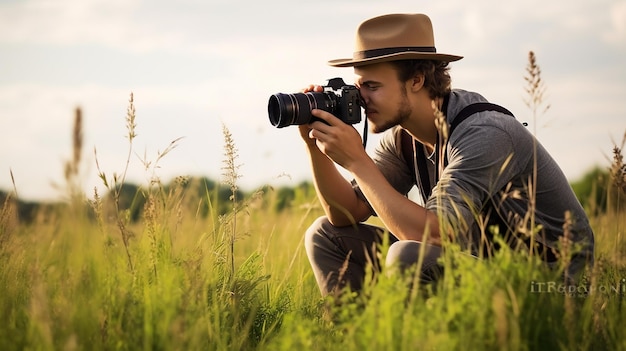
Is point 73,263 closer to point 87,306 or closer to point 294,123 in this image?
point 87,306

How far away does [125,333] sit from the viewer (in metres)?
2.31

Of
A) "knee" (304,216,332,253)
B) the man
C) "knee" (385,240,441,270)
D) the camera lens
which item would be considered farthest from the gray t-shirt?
"knee" (304,216,332,253)

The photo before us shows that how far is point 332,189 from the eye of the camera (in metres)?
3.60

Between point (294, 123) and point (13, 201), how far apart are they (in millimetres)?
1258

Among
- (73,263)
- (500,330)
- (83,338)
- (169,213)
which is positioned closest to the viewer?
(500,330)

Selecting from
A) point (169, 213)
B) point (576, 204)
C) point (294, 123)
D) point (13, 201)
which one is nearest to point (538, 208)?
point (576, 204)

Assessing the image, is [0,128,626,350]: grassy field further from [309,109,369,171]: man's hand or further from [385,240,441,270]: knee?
[309,109,369,171]: man's hand

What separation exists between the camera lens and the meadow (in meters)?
0.29

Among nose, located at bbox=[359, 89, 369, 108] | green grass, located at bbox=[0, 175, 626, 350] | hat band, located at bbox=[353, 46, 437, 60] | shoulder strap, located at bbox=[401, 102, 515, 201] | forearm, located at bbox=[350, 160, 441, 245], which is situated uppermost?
hat band, located at bbox=[353, 46, 437, 60]

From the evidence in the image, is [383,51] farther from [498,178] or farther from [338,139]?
[498,178]

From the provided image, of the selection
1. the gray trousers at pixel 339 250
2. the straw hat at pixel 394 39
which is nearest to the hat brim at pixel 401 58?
the straw hat at pixel 394 39

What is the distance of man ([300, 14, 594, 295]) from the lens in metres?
2.92

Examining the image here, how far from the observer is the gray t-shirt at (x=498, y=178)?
294 cm

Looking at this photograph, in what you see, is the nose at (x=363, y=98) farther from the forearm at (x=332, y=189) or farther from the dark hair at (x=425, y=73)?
the forearm at (x=332, y=189)
